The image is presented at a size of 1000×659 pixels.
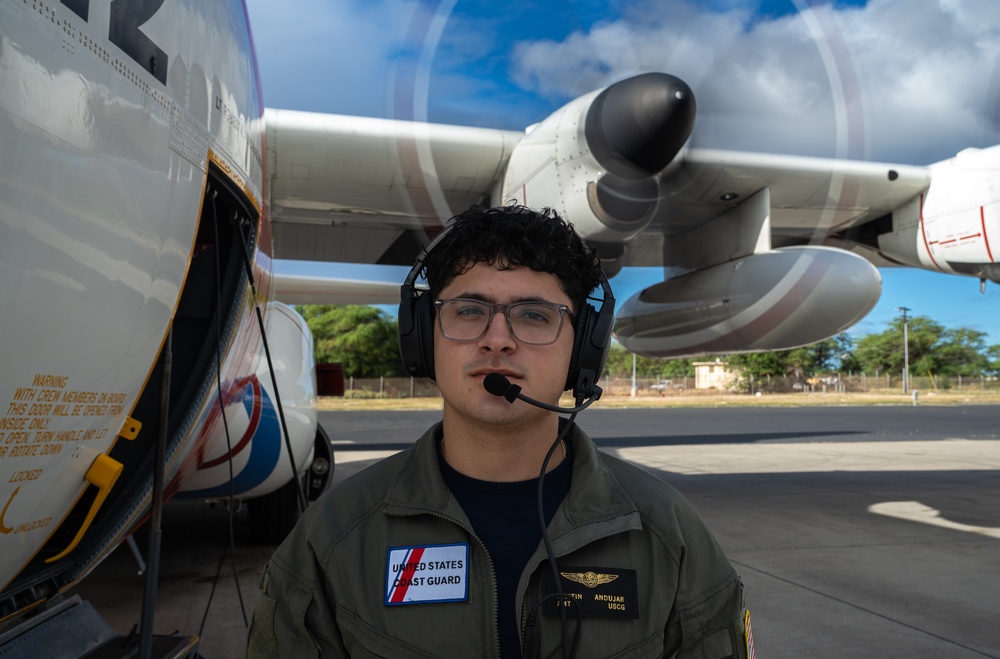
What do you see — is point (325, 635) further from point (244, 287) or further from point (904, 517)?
point (904, 517)

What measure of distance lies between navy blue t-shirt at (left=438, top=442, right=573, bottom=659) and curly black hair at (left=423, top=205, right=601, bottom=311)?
34 cm

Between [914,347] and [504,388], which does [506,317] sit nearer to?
[504,388]

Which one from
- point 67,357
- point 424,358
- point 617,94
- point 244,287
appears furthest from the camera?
point 617,94

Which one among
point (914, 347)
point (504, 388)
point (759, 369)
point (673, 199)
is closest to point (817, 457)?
point (673, 199)

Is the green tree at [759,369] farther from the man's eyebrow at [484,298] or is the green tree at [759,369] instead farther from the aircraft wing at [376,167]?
the man's eyebrow at [484,298]

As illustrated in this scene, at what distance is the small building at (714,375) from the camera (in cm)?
6328

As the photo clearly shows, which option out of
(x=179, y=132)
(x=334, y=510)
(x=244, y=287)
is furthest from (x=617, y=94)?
(x=334, y=510)

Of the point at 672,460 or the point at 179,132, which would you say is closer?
the point at 179,132

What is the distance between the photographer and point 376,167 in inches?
255

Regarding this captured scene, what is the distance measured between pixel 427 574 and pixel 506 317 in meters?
0.44

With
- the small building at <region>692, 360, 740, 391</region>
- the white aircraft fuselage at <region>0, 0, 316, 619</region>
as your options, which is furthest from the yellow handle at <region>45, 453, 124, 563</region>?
the small building at <region>692, 360, 740, 391</region>

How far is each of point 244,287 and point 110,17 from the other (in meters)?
1.38

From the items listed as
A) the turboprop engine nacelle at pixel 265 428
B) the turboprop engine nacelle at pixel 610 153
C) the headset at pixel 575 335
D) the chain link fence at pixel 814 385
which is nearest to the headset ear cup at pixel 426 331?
the headset at pixel 575 335

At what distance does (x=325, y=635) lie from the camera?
1.21 meters
